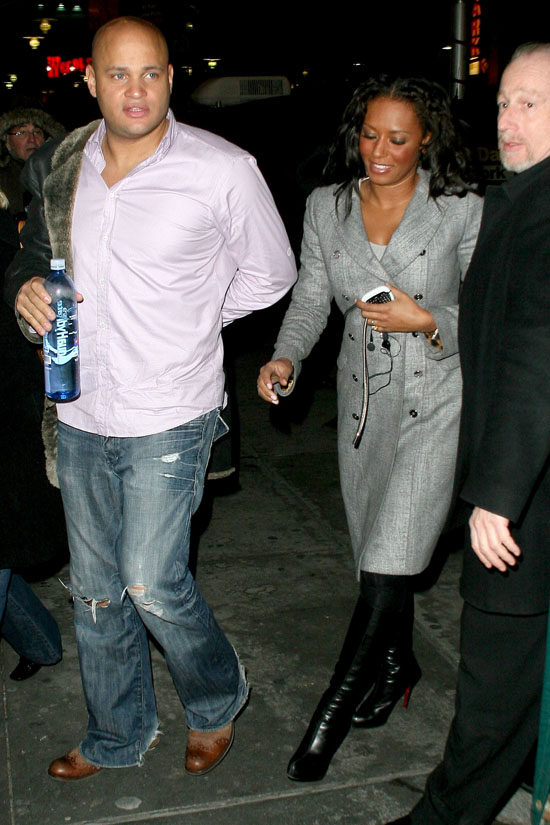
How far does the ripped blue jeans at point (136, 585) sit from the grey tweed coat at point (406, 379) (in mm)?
529

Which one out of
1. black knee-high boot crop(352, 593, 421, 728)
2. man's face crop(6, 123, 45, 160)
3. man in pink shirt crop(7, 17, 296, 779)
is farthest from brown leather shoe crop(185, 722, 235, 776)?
man's face crop(6, 123, 45, 160)

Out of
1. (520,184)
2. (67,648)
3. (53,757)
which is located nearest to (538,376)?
(520,184)

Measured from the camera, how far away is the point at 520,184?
2268mm

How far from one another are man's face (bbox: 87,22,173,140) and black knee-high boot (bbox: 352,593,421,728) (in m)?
1.86

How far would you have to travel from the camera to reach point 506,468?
2.16 m

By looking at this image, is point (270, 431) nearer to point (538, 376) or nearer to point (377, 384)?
point (377, 384)

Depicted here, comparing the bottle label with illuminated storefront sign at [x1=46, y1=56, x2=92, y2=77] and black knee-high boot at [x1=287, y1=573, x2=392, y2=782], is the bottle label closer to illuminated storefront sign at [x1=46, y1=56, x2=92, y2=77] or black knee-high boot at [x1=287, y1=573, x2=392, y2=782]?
black knee-high boot at [x1=287, y1=573, x2=392, y2=782]

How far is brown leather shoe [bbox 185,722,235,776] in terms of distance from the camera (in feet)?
10.2

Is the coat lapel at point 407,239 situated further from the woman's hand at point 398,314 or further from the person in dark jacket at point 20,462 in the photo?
the person in dark jacket at point 20,462

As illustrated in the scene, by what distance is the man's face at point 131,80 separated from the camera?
2781 millimetres

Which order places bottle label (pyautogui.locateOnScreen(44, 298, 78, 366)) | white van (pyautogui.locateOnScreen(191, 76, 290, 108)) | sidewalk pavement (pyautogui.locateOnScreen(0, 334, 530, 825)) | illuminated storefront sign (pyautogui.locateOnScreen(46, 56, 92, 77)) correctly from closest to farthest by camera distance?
bottle label (pyautogui.locateOnScreen(44, 298, 78, 366)) → sidewalk pavement (pyautogui.locateOnScreen(0, 334, 530, 825)) → white van (pyautogui.locateOnScreen(191, 76, 290, 108)) → illuminated storefront sign (pyautogui.locateOnScreen(46, 56, 92, 77))

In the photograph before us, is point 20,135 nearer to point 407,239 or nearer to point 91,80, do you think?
point 91,80

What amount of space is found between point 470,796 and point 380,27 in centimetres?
3553

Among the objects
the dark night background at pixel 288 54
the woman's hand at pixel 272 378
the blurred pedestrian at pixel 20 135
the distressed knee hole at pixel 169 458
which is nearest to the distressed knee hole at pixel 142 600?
the distressed knee hole at pixel 169 458
